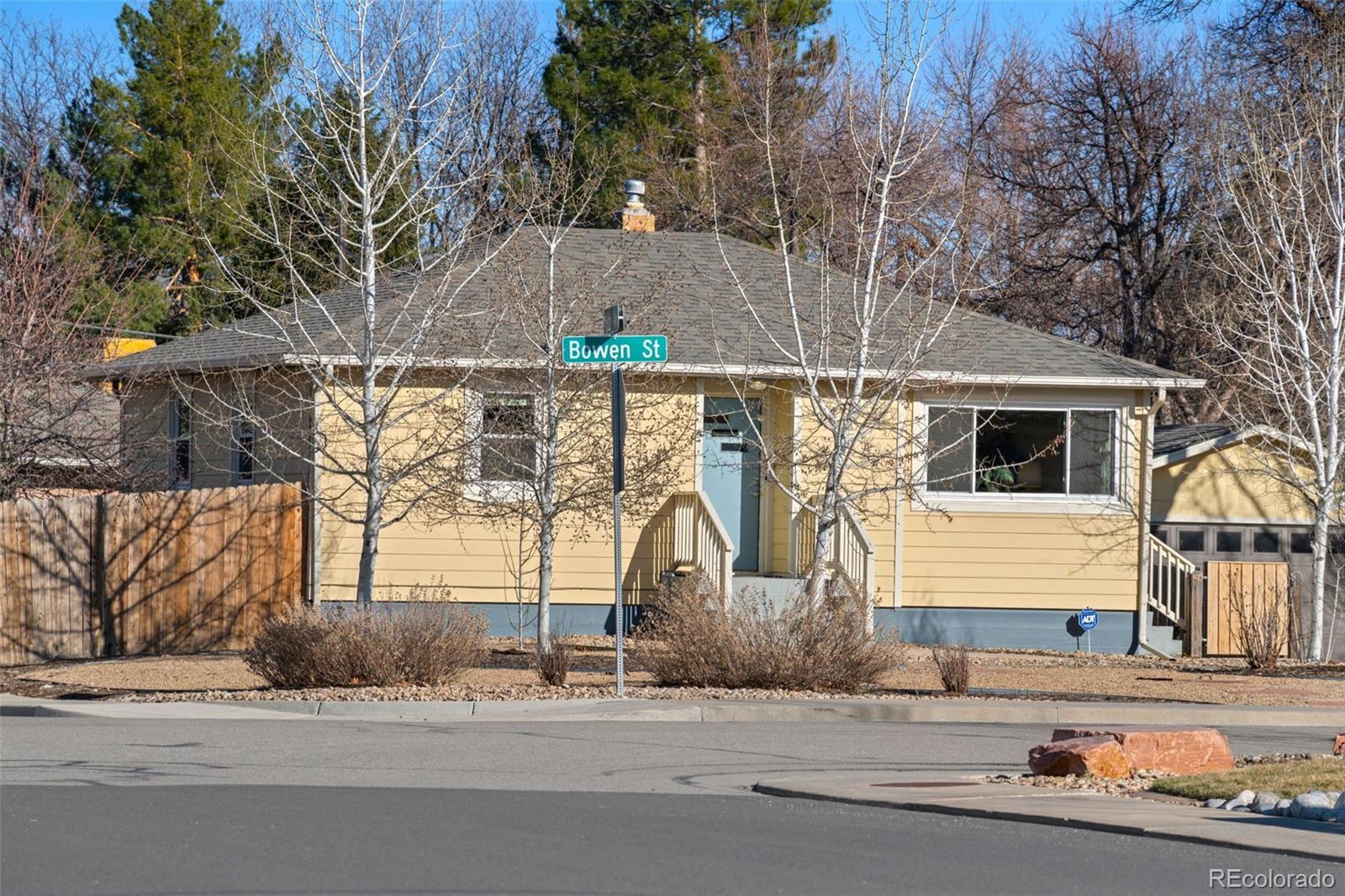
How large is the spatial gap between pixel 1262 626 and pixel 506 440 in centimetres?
951

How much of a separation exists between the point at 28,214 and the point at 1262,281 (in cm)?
1933

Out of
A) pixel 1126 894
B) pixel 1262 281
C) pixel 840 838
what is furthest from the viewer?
pixel 1262 281

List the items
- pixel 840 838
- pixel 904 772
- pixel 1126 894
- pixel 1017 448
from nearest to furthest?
pixel 1126 894 < pixel 840 838 < pixel 904 772 < pixel 1017 448

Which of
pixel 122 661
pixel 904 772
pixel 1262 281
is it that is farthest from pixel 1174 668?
pixel 122 661

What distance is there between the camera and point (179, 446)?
78.5ft

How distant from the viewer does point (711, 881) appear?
691cm

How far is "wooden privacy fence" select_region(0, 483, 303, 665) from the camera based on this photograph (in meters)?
19.6

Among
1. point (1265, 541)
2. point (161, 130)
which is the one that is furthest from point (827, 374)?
point (161, 130)

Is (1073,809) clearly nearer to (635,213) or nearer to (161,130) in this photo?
(635,213)

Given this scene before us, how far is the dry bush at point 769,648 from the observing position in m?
15.1

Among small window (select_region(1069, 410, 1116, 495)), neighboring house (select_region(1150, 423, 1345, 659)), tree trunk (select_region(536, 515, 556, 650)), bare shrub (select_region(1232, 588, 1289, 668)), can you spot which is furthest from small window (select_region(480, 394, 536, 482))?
neighboring house (select_region(1150, 423, 1345, 659))

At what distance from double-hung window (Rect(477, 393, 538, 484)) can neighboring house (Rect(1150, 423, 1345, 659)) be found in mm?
9811

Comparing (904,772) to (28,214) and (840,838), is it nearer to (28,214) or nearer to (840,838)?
(840,838)

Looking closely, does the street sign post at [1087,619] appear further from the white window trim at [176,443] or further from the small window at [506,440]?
the white window trim at [176,443]
